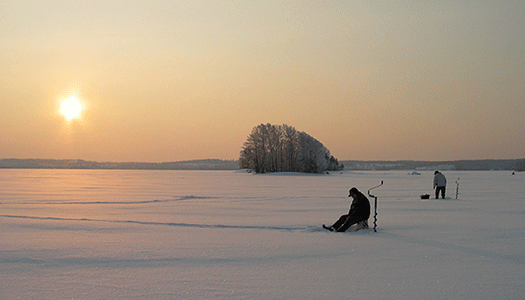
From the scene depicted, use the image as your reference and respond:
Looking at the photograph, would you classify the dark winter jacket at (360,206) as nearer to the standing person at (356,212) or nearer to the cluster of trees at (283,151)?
the standing person at (356,212)

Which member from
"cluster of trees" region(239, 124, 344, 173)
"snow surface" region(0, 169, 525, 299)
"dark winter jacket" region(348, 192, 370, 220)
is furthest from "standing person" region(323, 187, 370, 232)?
"cluster of trees" region(239, 124, 344, 173)

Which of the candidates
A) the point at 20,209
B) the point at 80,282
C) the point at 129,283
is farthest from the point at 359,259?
the point at 20,209

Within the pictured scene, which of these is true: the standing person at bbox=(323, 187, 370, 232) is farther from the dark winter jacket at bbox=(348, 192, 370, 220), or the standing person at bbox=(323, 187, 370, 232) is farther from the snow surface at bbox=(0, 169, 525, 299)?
the snow surface at bbox=(0, 169, 525, 299)

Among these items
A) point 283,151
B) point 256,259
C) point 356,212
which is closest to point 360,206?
point 356,212

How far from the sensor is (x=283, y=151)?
313 ft

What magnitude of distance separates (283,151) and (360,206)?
84636 millimetres

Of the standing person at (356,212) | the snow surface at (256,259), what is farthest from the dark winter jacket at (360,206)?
the snow surface at (256,259)

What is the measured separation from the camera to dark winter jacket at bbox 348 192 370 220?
10.8 metres

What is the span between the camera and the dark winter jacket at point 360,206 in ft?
35.4

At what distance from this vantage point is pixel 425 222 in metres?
13.2

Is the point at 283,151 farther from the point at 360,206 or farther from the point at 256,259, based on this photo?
the point at 256,259

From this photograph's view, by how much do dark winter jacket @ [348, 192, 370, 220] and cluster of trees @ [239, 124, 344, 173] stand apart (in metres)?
81.6

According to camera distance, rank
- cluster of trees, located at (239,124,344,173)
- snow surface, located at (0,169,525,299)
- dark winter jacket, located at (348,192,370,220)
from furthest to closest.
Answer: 1. cluster of trees, located at (239,124,344,173)
2. dark winter jacket, located at (348,192,370,220)
3. snow surface, located at (0,169,525,299)

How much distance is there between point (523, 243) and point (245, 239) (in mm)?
6095
